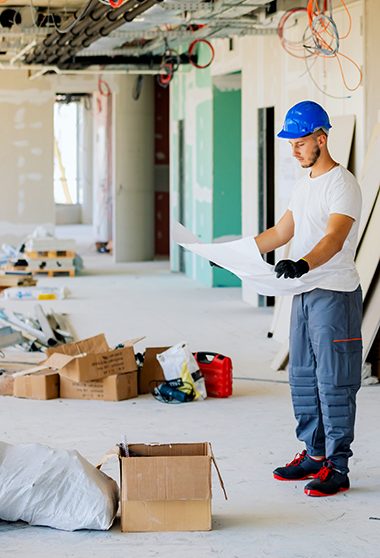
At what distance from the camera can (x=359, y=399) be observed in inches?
263

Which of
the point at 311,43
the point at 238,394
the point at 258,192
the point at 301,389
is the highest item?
the point at 311,43

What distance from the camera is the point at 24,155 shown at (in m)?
17.1

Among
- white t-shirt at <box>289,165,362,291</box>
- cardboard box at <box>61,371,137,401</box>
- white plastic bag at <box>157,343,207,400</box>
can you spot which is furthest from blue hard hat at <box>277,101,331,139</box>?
cardboard box at <box>61,371,137,401</box>

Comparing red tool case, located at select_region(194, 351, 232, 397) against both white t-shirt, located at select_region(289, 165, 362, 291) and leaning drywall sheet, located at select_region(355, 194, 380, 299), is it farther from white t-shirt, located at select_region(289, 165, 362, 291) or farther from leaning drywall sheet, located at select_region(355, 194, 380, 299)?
white t-shirt, located at select_region(289, 165, 362, 291)

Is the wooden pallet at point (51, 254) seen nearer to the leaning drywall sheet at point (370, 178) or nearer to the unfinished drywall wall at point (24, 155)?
the unfinished drywall wall at point (24, 155)

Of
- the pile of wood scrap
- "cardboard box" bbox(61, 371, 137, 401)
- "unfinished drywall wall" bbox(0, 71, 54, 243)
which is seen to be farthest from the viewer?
"unfinished drywall wall" bbox(0, 71, 54, 243)

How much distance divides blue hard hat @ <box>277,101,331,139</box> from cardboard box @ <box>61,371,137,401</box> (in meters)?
2.60

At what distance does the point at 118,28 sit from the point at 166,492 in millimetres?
7228

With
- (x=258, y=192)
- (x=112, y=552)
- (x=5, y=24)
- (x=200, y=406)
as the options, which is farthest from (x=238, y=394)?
(x=5, y=24)

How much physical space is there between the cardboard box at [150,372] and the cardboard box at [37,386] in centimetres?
54

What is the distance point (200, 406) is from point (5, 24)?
22.8 feet

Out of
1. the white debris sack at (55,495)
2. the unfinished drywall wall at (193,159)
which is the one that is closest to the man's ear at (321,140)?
the white debris sack at (55,495)

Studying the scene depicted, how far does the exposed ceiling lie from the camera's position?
29.2 ft

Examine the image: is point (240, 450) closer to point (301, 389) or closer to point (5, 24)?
point (301, 389)
